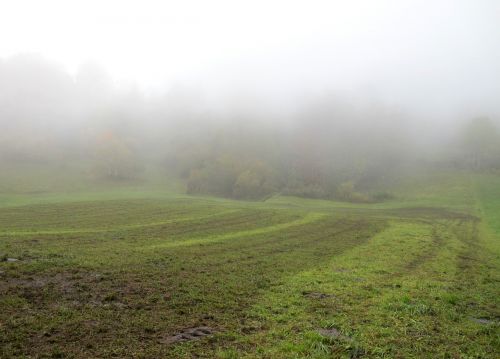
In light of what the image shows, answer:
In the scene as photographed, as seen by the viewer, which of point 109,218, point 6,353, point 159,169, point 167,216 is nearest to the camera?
point 6,353

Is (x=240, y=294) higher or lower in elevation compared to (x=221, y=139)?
lower

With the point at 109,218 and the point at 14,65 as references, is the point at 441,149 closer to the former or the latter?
the point at 109,218

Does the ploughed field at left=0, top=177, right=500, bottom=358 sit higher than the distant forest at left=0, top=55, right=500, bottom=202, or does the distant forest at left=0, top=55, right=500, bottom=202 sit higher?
the distant forest at left=0, top=55, right=500, bottom=202

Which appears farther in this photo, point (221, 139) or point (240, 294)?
point (221, 139)

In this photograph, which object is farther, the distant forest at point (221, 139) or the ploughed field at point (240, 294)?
the distant forest at point (221, 139)

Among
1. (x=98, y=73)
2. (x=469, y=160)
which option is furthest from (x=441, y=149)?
(x=98, y=73)

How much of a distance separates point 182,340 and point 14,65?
171 m

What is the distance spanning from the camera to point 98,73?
167m

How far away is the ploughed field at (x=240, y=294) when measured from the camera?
442 inches

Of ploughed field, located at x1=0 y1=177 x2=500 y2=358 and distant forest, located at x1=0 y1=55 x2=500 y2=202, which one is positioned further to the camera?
distant forest, located at x1=0 y1=55 x2=500 y2=202

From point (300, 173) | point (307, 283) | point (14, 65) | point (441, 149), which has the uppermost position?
point (14, 65)

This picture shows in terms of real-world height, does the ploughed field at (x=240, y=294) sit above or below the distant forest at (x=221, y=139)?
below

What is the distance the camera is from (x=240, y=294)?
16.1m

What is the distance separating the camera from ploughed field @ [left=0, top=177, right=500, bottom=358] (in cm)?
1122
